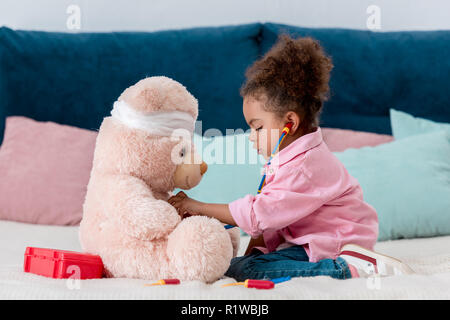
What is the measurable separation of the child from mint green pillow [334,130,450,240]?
0.44m

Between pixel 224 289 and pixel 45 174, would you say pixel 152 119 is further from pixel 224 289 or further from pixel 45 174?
pixel 45 174

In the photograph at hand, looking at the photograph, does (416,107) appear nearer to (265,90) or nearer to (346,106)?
(346,106)

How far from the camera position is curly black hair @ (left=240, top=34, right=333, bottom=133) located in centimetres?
124

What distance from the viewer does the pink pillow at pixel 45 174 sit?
173cm

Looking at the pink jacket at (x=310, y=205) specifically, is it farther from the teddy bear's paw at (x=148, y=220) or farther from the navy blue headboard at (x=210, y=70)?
the navy blue headboard at (x=210, y=70)

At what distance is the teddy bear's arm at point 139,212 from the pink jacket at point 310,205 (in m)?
0.19

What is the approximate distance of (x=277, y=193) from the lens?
1105mm

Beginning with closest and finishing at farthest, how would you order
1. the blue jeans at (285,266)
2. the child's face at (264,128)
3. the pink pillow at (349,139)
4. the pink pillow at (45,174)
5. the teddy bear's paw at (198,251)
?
the teddy bear's paw at (198,251)
the blue jeans at (285,266)
the child's face at (264,128)
the pink pillow at (45,174)
the pink pillow at (349,139)

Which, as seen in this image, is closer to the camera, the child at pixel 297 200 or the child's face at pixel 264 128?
the child at pixel 297 200

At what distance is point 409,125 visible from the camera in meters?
1.98

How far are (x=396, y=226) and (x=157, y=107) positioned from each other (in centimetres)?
93

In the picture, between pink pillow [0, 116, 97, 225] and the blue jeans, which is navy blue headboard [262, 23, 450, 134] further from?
the blue jeans

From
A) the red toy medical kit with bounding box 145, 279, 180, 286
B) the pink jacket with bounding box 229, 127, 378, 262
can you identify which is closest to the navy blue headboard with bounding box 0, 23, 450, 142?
the pink jacket with bounding box 229, 127, 378, 262

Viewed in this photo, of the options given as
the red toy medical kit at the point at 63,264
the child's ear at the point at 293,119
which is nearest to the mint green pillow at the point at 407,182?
the child's ear at the point at 293,119
